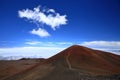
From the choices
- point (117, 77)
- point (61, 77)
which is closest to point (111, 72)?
point (117, 77)

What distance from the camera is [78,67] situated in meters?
40.4

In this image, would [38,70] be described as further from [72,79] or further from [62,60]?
[72,79]

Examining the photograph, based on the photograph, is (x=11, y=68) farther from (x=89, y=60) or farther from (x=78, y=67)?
(x=78, y=67)

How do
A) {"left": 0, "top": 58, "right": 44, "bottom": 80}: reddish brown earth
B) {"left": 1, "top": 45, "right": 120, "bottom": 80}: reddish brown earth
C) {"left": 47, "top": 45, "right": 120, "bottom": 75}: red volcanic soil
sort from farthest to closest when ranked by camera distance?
1. {"left": 0, "top": 58, "right": 44, "bottom": 80}: reddish brown earth
2. {"left": 47, "top": 45, "right": 120, "bottom": 75}: red volcanic soil
3. {"left": 1, "top": 45, "right": 120, "bottom": 80}: reddish brown earth

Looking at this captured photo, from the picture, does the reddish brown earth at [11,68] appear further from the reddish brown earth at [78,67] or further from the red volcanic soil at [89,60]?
the red volcanic soil at [89,60]

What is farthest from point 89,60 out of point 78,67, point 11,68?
point 11,68

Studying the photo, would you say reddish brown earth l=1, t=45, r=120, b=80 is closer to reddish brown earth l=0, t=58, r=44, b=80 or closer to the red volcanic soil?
the red volcanic soil

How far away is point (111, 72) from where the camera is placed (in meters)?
38.7

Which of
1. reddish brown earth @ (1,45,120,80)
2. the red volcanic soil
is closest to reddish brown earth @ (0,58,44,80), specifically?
reddish brown earth @ (1,45,120,80)

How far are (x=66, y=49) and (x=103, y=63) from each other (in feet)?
35.5

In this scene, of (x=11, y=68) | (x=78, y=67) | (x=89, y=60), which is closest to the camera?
(x=78, y=67)

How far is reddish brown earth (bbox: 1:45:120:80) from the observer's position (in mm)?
37094

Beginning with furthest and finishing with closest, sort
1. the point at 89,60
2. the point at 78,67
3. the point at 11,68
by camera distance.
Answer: the point at 11,68
the point at 89,60
the point at 78,67

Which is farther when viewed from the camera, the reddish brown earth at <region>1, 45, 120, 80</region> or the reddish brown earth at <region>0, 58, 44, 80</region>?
the reddish brown earth at <region>0, 58, 44, 80</region>
